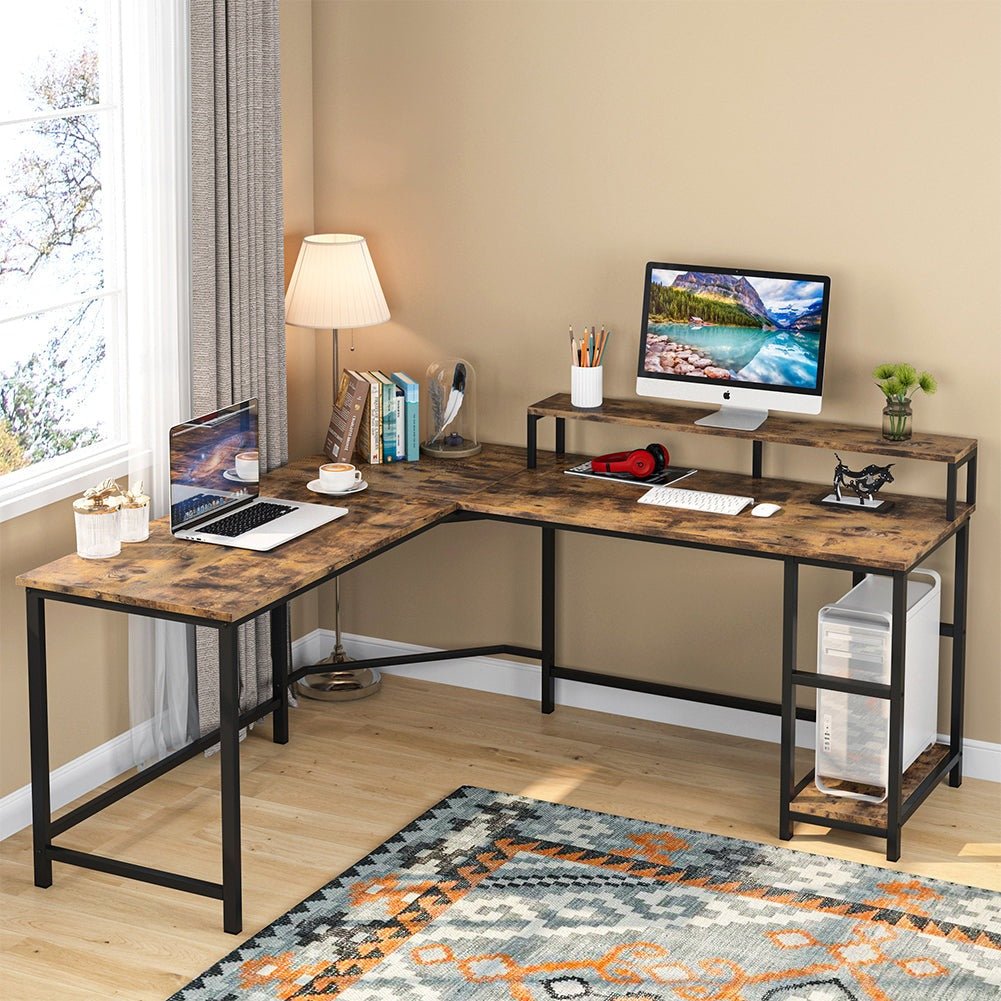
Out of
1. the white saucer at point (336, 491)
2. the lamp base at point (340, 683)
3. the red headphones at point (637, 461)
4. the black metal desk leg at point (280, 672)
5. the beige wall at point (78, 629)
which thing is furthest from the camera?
the lamp base at point (340, 683)

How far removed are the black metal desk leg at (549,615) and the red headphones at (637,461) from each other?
13.9 inches

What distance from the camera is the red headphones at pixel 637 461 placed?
161 inches

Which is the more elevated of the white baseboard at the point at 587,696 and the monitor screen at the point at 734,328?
the monitor screen at the point at 734,328

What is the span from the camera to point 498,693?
4.64m

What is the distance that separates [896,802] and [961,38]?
1.80 meters

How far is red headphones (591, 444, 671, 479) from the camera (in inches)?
161

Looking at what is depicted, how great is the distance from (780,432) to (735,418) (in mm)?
144

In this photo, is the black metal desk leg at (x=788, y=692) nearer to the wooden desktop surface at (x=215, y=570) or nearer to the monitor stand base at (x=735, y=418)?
the monitor stand base at (x=735, y=418)

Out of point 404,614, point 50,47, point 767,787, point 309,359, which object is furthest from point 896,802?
point 50,47

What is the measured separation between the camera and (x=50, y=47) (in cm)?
361

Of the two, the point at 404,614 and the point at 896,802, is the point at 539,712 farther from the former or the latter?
the point at 896,802

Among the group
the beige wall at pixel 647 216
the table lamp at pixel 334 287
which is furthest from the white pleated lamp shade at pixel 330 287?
the beige wall at pixel 647 216

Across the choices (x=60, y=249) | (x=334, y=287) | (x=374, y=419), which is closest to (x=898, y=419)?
(x=374, y=419)

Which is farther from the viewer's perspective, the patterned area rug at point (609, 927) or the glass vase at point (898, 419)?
the glass vase at point (898, 419)
